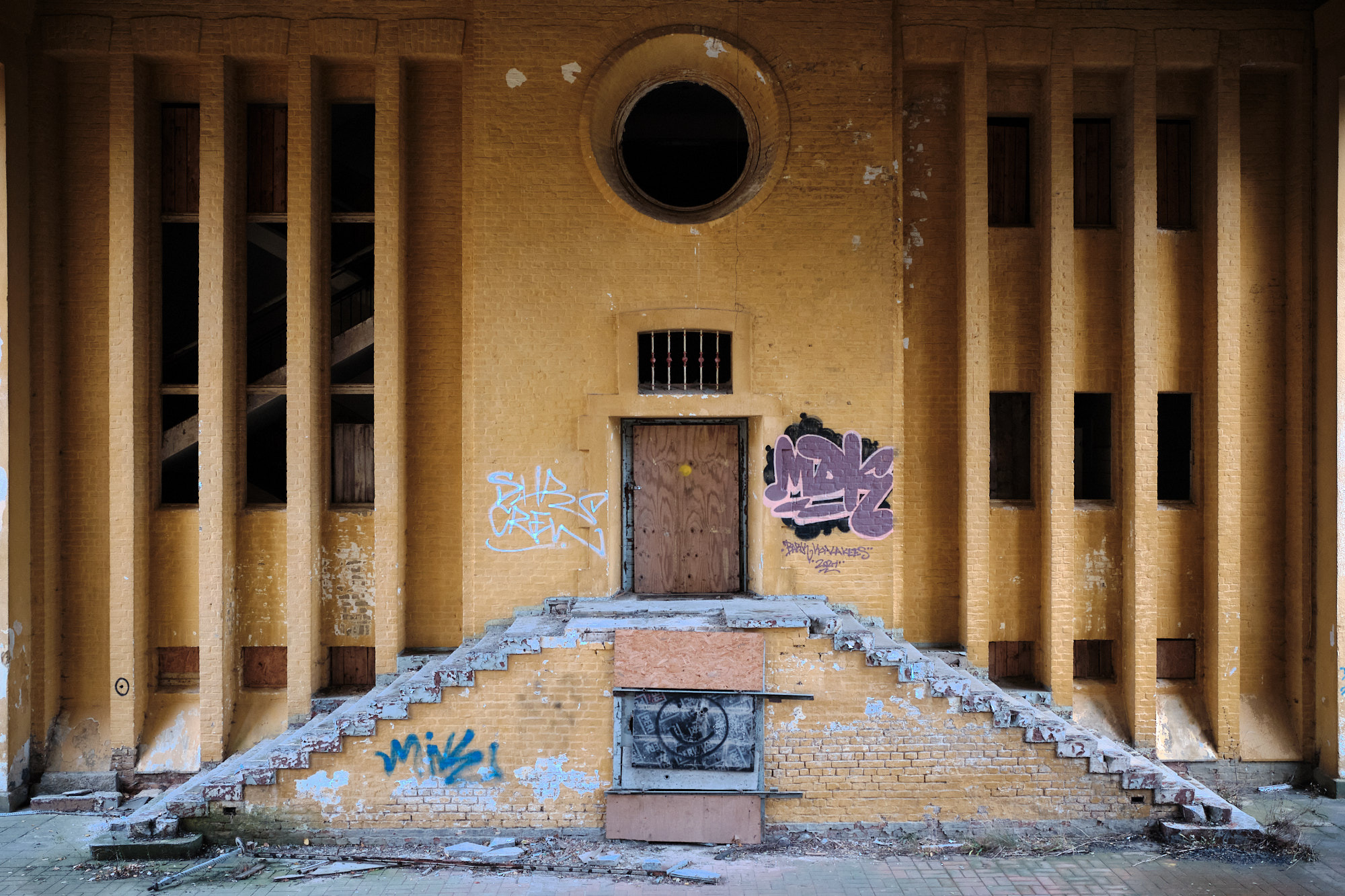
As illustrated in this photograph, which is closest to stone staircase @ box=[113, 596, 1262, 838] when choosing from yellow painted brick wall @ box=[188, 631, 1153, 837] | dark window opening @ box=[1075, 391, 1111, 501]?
yellow painted brick wall @ box=[188, 631, 1153, 837]

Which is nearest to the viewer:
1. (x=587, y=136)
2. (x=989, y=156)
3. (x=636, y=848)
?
(x=636, y=848)

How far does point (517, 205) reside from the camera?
923 centimetres

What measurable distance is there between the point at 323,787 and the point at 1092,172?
34.8 ft

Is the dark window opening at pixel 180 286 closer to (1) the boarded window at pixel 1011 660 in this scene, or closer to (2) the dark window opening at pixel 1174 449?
(1) the boarded window at pixel 1011 660

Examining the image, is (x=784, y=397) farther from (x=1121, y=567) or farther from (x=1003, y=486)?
(x=1121, y=567)

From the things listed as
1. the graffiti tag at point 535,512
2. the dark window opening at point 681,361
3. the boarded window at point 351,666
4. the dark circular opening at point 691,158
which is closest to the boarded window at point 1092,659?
the dark window opening at point 681,361

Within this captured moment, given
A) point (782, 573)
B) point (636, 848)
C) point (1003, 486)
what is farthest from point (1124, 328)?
point (636, 848)

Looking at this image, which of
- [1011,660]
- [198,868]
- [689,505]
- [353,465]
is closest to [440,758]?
[198,868]

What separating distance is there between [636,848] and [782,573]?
3.19 m

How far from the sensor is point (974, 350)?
9.34 meters

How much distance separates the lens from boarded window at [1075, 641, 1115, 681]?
9.82 metres

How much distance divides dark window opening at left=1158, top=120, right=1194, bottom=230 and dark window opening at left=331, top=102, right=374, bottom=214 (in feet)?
34.2

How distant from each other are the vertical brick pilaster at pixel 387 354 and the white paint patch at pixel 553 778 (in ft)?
7.76

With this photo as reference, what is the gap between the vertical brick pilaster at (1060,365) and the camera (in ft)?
30.7
